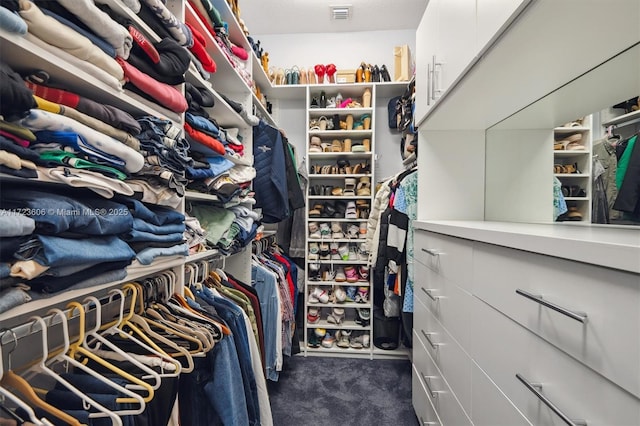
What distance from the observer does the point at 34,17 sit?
0.46 meters

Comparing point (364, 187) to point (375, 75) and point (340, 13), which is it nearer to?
point (375, 75)

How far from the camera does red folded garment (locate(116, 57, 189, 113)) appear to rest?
2.24 feet

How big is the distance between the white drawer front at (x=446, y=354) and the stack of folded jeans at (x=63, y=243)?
1.04 metres

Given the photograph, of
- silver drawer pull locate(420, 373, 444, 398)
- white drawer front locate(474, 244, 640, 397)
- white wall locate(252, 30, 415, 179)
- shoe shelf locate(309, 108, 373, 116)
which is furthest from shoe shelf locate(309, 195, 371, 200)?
white drawer front locate(474, 244, 640, 397)

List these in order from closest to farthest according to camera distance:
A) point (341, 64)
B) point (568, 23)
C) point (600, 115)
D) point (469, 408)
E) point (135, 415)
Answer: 1. point (135, 415)
2. point (568, 23)
3. point (469, 408)
4. point (600, 115)
5. point (341, 64)

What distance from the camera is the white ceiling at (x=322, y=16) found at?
2.20 m

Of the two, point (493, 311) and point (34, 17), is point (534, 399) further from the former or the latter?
point (34, 17)

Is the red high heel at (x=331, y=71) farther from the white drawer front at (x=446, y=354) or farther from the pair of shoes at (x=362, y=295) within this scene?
the white drawer front at (x=446, y=354)

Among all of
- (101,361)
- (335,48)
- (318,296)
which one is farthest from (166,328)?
(335,48)

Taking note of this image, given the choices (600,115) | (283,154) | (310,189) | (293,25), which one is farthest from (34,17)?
(293,25)

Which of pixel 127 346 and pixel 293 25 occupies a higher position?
pixel 293 25

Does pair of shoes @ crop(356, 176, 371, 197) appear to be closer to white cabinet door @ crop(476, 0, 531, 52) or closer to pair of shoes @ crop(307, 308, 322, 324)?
pair of shoes @ crop(307, 308, 322, 324)

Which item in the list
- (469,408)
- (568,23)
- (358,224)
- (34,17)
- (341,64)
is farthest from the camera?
(341,64)

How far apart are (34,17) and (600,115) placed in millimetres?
1601
